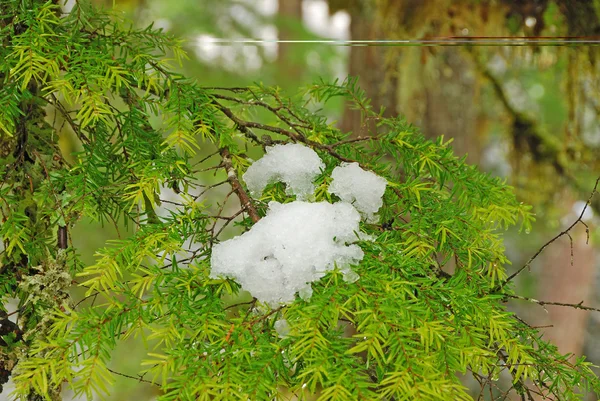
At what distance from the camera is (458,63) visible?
8.77 ft

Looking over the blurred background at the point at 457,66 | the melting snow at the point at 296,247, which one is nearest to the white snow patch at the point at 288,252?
the melting snow at the point at 296,247

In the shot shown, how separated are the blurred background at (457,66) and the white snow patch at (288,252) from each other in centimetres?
23

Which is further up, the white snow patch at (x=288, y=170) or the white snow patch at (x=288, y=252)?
the white snow patch at (x=288, y=170)

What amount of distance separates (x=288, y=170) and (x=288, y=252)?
5.6 inches

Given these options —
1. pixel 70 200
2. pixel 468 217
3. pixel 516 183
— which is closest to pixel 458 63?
pixel 516 183

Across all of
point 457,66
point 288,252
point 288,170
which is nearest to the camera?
point 288,252

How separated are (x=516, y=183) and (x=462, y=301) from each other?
7.80 feet

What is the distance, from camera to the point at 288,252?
55cm

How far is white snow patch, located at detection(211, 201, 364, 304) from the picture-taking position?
54 centimetres

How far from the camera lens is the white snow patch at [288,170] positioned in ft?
2.17

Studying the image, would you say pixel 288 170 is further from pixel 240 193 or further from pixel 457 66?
pixel 457 66

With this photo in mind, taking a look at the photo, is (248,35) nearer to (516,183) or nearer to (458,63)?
(458,63)

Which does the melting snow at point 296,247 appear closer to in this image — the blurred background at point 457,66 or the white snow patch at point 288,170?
the white snow patch at point 288,170

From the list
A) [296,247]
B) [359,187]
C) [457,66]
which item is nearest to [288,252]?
[296,247]
